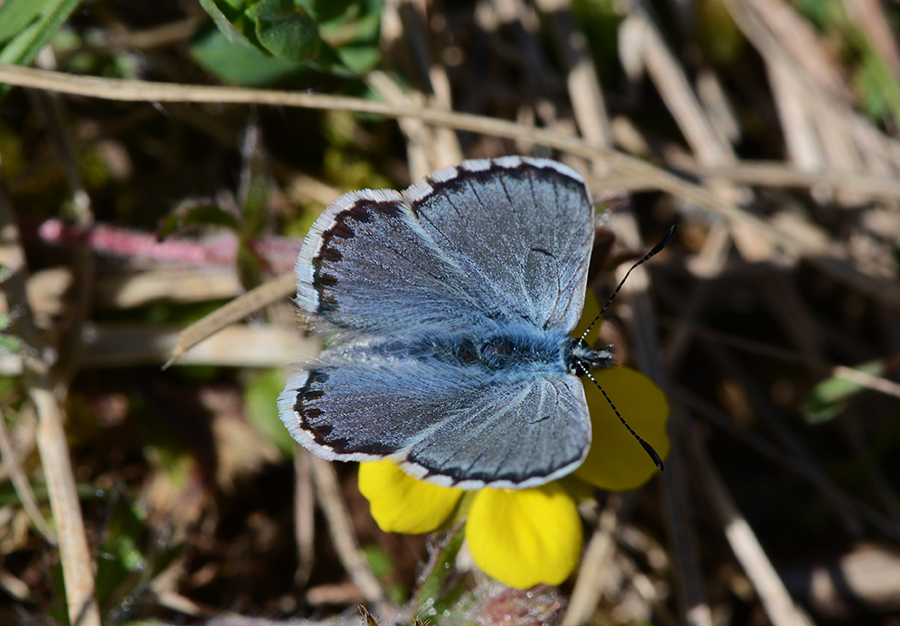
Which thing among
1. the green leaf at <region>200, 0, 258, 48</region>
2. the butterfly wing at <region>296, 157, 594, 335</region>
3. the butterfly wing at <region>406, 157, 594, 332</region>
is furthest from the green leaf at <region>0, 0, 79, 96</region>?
the butterfly wing at <region>406, 157, 594, 332</region>

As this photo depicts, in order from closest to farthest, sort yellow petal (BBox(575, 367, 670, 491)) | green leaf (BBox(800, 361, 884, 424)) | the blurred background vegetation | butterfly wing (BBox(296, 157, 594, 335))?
butterfly wing (BBox(296, 157, 594, 335)) < yellow petal (BBox(575, 367, 670, 491)) < the blurred background vegetation < green leaf (BBox(800, 361, 884, 424))

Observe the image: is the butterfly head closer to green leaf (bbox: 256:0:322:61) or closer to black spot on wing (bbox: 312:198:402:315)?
black spot on wing (bbox: 312:198:402:315)

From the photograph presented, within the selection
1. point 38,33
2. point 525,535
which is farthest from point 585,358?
point 38,33

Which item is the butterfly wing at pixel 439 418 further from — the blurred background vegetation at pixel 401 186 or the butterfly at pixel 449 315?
the blurred background vegetation at pixel 401 186

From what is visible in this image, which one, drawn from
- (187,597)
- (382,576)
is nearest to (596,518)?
(382,576)

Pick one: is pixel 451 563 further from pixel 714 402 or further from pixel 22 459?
pixel 714 402

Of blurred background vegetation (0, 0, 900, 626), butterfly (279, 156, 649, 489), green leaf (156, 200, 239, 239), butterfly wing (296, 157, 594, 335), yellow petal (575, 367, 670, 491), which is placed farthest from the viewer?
blurred background vegetation (0, 0, 900, 626)

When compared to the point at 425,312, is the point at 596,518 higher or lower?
lower
